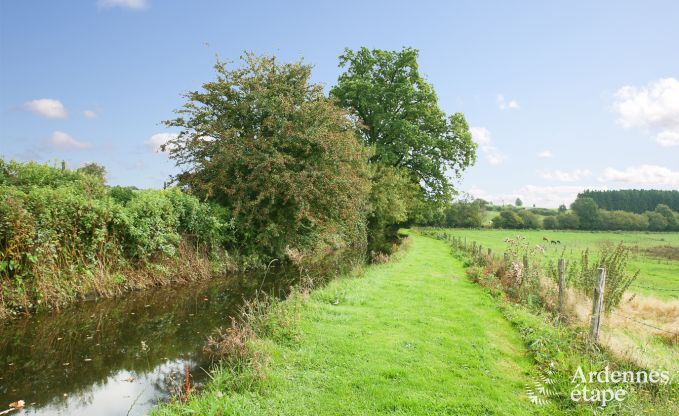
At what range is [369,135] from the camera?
34281 millimetres

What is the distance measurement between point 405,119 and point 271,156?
656 inches

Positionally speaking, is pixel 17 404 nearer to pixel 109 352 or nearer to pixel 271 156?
pixel 109 352

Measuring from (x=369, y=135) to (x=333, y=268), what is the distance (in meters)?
18.3

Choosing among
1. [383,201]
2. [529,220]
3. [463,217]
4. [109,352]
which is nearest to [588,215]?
[529,220]

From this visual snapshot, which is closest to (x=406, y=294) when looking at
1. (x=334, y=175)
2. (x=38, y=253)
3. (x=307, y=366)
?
(x=307, y=366)

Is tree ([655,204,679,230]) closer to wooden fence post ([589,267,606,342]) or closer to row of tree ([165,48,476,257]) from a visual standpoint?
row of tree ([165,48,476,257])

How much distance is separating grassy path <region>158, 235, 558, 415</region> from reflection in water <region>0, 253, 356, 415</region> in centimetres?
151

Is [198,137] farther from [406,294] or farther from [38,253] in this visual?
[406,294]

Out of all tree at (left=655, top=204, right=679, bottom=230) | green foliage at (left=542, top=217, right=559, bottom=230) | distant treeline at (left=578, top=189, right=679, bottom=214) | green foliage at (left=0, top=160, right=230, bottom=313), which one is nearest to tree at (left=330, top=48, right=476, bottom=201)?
green foliage at (left=0, top=160, right=230, bottom=313)

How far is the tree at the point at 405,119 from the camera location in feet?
107

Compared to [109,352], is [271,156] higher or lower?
higher

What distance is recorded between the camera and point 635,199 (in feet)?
313

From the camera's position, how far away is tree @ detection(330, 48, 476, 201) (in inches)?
1278

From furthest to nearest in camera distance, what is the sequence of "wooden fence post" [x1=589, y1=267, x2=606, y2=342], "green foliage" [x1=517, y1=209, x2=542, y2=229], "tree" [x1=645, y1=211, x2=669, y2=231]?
"green foliage" [x1=517, y1=209, x2=542, y2=229] < "tree" [x1=645, y1=211, x2=669, y2=231] < "wooden fence post" [x1=589, y1=267, x2=606, y2=342]
